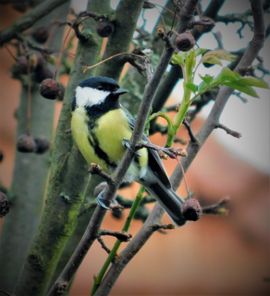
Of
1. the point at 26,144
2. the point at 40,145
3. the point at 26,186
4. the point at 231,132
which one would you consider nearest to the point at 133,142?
the point at 231,132

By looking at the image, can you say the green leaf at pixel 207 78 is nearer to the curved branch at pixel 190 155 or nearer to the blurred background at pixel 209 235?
the curved branch at pixel 190 155

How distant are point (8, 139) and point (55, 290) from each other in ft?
5.93

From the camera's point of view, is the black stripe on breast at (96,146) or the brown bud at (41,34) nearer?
the black stripe on breast at (96,146)

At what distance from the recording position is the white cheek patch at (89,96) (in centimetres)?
130

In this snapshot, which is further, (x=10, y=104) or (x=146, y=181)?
(x=10, y=104)

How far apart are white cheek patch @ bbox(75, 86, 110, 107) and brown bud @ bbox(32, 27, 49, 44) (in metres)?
0.39

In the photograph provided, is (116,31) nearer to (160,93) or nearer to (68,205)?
(160,93)

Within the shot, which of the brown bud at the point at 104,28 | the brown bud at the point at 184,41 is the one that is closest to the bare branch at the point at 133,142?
the brown bud at the point at 184,41

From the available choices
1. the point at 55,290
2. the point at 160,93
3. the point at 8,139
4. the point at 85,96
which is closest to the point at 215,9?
the point at 160,93

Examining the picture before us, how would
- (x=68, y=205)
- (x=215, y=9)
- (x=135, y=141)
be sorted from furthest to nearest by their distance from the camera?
1. (x=215, y=9)
2. (x=68, y=205)
3. (x=135, y=141)

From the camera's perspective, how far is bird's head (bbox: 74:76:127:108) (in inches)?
50.7

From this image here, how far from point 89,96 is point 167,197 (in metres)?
0.29

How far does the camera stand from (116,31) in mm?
1278

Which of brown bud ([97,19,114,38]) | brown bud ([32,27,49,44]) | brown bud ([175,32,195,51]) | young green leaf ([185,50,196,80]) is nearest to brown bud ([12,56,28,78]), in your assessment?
brown bud ([32,27,49,44])
